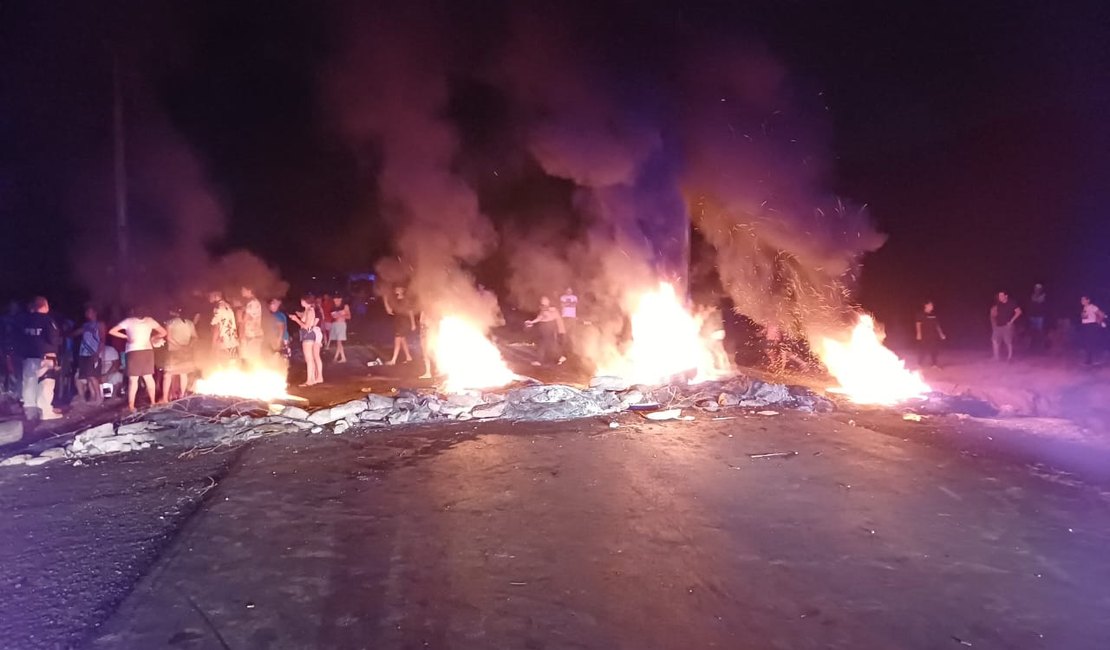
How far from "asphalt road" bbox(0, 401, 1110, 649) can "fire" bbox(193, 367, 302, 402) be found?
365 cm

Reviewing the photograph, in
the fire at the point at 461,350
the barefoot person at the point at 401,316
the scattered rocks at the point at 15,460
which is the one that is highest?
the barefoot person at the point at 401,316

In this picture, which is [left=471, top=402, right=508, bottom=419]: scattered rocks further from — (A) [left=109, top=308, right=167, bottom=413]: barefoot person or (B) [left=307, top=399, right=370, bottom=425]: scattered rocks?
(A) [left=109, top=308, right=167, bottom=413]: barefoot person

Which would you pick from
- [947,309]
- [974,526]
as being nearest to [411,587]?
[974,526]

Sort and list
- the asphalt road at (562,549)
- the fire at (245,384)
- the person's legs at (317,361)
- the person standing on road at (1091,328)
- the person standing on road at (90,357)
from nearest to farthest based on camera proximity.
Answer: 1. the asphalt road at (562,549)
2. the person standing on road at (90,357)
3. the fire at (245,384)
4. the person standing on road at (1091,328)
5. the person's legs at (317,361)

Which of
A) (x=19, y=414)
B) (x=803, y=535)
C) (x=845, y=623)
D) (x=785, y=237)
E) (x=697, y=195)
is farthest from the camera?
(x=697, y=195)

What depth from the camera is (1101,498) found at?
5.93m

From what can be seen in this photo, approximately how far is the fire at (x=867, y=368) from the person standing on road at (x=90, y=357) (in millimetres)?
10866

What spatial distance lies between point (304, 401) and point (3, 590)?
263 inches

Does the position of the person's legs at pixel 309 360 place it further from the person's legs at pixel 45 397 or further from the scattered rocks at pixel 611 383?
the scattered rocks at pixel 611 383

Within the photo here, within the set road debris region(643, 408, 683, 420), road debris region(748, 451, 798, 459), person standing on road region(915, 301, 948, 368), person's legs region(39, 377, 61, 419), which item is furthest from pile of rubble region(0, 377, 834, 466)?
person standing on road region(915, 301, 948, 368)

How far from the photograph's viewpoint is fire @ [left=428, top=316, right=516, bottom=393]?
1380 centimetres

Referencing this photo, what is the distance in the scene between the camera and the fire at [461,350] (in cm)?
1380

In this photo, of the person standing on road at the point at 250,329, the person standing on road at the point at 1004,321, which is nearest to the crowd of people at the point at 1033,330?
the person standing on road at the point at 1004,321

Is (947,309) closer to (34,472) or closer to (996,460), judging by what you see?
(996,460)
